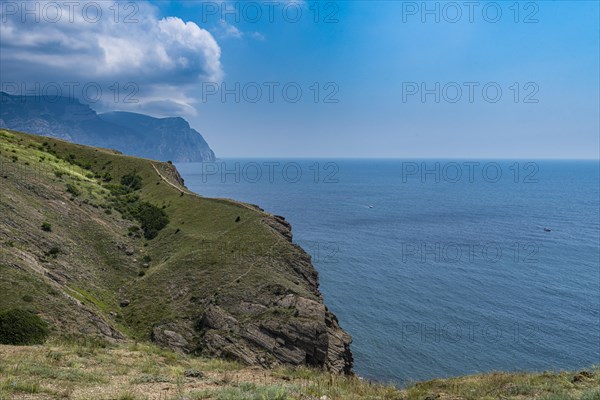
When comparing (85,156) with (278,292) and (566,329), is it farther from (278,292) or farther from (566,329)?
(566,329)

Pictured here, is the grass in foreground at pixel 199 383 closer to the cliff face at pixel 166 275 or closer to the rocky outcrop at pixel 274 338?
the cliff face at pixel 166 275

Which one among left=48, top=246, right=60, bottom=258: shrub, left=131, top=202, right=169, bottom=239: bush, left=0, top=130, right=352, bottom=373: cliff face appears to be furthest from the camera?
left=131, top=202, right=169, bottom=239: bush

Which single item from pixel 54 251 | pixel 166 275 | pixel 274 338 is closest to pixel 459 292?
pixel 274 338

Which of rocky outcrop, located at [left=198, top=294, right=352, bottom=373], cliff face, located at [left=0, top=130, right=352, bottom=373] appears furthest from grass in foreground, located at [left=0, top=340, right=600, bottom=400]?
rocky outcrop, located at [left=198, top=294, right=352, bottom=373]

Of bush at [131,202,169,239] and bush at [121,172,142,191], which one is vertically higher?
bush at [121,172,142,191]

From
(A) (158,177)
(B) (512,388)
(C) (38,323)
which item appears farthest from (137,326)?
(A) (158,177)

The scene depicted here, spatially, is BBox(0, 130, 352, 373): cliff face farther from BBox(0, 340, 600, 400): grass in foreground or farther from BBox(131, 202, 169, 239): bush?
BBox(0, 340, 600, 400): grass in foreground

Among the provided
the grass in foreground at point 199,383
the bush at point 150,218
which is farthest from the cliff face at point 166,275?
the grass in foreground at point 199,383

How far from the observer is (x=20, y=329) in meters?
25.4

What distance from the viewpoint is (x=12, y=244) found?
40.8m

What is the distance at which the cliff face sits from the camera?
35.4 m

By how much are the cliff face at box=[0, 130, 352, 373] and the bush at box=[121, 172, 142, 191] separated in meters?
14.2

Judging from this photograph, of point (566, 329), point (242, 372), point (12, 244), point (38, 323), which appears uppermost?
point (12, 244)

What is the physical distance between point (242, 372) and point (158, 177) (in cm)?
7526
